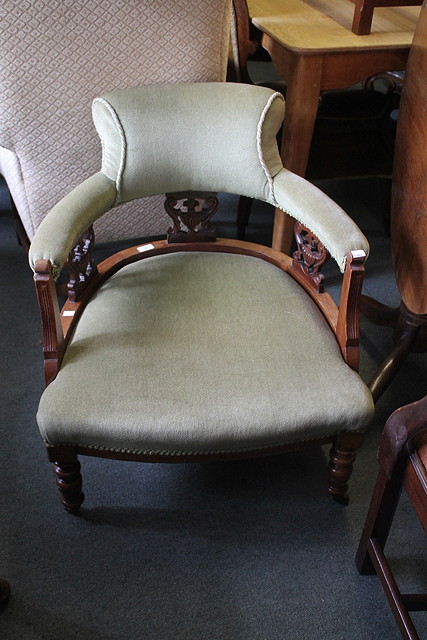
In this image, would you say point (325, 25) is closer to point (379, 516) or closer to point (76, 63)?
point (76, 63)

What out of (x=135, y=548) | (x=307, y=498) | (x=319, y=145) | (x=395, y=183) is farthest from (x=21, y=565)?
(x=319, y=145)

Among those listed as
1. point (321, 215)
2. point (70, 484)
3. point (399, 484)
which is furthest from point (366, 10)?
point (70, 484)

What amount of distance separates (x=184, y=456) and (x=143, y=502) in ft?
1.07

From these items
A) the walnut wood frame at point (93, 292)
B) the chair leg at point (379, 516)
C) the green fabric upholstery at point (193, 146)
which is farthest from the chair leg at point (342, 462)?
the green fabric upholstery at point (193, 146)

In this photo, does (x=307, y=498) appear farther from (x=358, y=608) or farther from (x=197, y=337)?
(x=197, y=337)

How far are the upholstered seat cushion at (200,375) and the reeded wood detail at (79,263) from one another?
5cm

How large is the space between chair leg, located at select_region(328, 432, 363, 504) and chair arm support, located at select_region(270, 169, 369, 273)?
Answer: 36cm

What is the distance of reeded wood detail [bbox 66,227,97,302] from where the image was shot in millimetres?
1430

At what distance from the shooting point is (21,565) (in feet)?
4.61

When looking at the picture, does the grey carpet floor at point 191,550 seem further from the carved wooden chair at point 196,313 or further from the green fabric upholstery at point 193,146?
the green fabric upholstery at point 193,146

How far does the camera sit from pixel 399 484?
3.88 ft

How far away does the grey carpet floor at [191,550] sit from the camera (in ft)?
4.33

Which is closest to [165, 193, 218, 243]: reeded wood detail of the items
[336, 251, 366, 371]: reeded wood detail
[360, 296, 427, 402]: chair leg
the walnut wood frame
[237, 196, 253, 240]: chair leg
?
the walnut wood frame

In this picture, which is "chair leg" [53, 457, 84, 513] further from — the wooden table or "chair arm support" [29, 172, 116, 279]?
the wooden table
